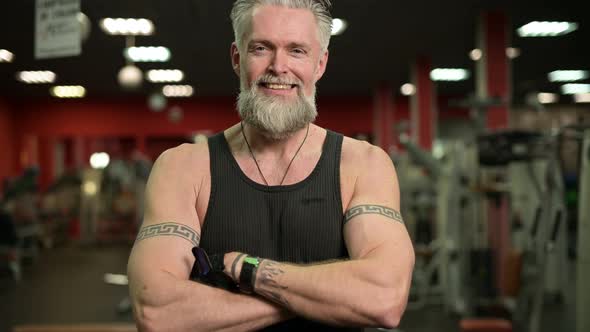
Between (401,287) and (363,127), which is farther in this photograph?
(363,127)

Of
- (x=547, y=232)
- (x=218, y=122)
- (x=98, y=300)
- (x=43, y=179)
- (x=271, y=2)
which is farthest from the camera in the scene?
(x=43, y=179)

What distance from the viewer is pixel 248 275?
124 centimetres

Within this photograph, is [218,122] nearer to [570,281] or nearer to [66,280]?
[66,280]

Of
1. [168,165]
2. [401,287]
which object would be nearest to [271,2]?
[168,165]

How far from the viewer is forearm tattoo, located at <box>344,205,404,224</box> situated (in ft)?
4.50

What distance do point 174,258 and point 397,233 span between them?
1.65 ft

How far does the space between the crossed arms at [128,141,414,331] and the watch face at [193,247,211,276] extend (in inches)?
1.3

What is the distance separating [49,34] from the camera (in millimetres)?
2127

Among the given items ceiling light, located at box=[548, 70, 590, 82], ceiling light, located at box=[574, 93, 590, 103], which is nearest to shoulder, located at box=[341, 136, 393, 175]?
ceiling light, located at box=[548, 70, 590, 82]

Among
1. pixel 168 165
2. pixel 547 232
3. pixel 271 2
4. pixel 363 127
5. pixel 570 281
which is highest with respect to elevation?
pixel 363 127

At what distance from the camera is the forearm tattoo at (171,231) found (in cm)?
135

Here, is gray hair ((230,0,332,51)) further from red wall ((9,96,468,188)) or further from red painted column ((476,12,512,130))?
red wall ((9,96,468,188))

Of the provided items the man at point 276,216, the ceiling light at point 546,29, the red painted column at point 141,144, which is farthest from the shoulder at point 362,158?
the red painted column at point 141,144

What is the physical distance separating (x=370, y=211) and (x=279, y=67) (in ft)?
1.28
